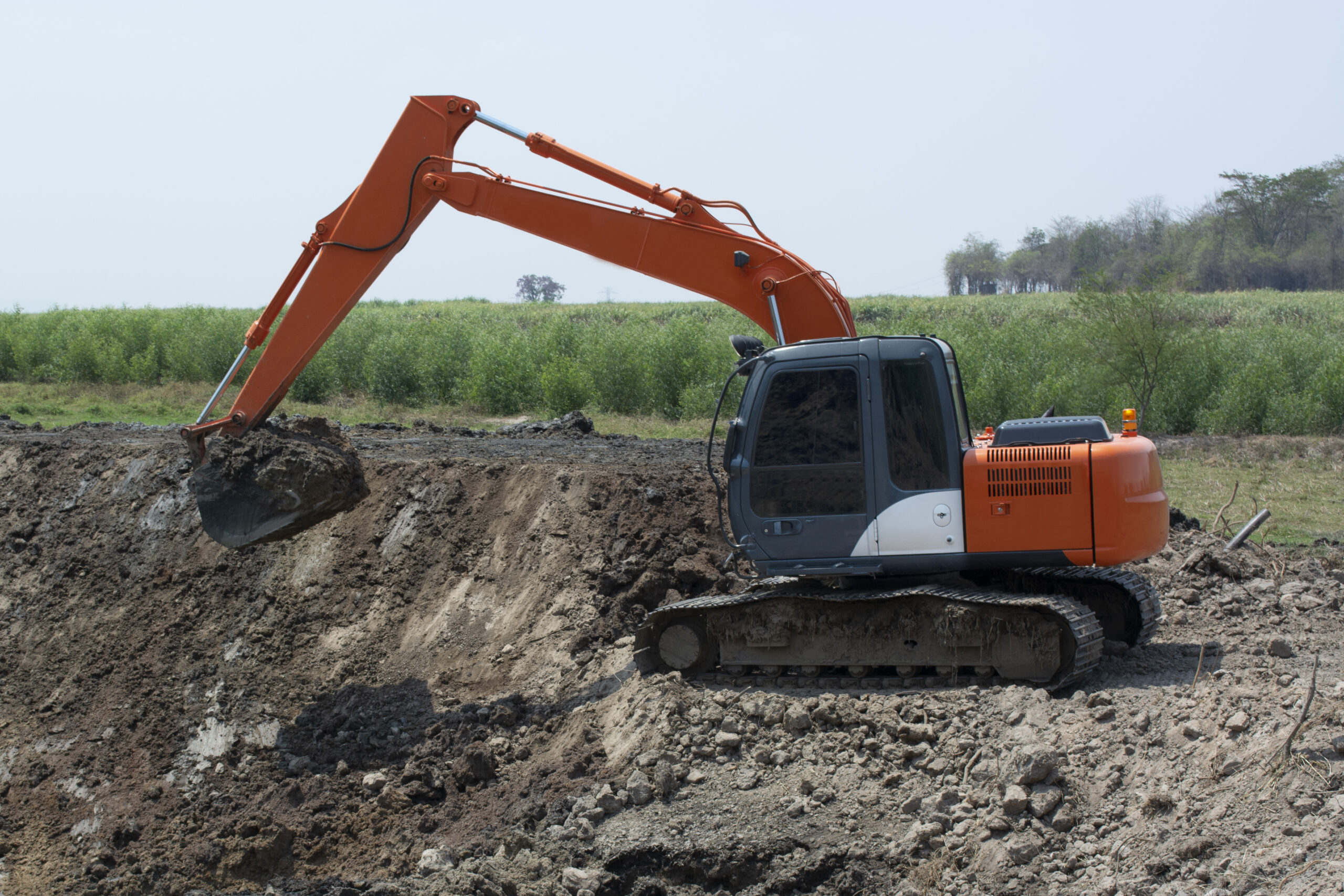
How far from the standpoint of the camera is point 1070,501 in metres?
6.15

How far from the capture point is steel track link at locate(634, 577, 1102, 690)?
6.02 metres

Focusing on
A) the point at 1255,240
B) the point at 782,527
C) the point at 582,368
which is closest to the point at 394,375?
the point at 582,368

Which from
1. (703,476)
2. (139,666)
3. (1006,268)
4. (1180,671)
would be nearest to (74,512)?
(139,666)

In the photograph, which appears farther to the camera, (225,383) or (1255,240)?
(1255,240)

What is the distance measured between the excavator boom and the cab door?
771mm

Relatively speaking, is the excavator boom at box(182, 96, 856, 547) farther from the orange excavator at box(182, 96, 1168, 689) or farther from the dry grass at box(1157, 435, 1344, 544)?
the dry grass at box(1157, 435, 1344, 544)

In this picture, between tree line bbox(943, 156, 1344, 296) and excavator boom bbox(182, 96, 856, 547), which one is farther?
tree line bbox(943, 156, 1344, 296)

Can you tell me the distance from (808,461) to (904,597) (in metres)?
1.06

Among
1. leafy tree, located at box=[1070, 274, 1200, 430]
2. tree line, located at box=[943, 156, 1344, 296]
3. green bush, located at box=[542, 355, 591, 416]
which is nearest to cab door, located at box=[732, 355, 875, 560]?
leafy tree, located at box=[1070, 274, 1200, 430]

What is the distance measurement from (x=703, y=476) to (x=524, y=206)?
363cm

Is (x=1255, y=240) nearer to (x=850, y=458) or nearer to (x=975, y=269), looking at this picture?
(x=975, y=269)

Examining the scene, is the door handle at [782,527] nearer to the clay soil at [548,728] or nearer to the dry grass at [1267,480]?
the clay soil at [548,728]

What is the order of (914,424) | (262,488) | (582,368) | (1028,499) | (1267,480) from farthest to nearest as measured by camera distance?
(582,368) < (1267,480) < (262,488) < (914,424) < (1028,499)

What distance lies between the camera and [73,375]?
88.3 feet
